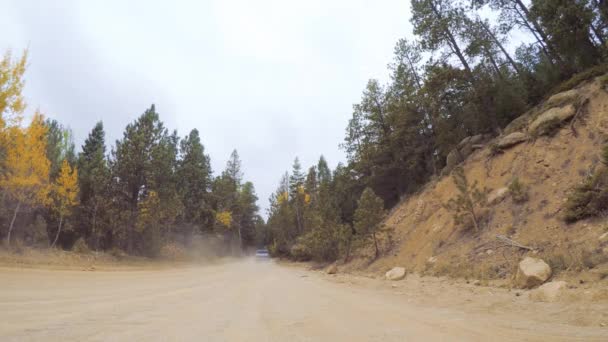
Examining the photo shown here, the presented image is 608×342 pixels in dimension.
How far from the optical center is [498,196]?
42.4 ft

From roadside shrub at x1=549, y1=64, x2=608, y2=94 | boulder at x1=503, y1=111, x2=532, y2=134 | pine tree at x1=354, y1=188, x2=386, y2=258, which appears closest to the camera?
roadside shrub at x1=549, y1=64, x2=608, y2=94

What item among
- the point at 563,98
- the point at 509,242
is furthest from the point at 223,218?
the point at 563,98

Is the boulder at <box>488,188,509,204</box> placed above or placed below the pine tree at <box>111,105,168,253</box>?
below

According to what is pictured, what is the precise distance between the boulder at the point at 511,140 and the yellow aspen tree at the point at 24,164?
1143 inches

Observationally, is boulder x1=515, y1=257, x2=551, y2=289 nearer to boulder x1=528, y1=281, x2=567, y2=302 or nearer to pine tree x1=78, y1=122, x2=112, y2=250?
boulder x1=528, y1=281, x2=567, y2=302

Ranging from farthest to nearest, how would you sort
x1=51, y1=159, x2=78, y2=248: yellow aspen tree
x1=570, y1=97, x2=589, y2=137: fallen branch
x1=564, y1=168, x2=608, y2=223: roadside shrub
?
x1=51, y1=159, x2=78, y2=248: yellow aspen tree → x1=570, y1=97, x2=589, y2=137: fallen branch → x1=564, y1=168, x2=608, y2=223: roadside shrub

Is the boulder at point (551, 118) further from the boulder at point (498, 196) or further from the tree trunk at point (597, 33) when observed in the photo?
the tree trunk at point (597, 33)

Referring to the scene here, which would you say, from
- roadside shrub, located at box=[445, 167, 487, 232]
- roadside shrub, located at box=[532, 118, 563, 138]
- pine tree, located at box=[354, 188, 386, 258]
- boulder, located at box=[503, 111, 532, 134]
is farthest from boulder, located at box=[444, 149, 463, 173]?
roadside shrub, located at box=[445, 167, 487, 232]

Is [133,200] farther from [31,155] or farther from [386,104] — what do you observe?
[386,104]

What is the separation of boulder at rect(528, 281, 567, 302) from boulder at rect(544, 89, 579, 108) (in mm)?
11073

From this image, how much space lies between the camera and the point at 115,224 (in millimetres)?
26828

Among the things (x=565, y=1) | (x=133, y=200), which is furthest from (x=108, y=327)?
(x=133, y=200)

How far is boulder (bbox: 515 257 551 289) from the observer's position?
7.05 metres

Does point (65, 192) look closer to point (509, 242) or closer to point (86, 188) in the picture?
point (86, 188)
